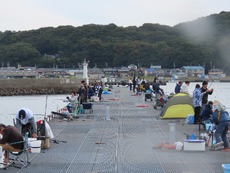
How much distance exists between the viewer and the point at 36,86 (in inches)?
3858

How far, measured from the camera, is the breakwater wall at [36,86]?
9450cm

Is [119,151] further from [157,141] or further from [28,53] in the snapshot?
[28,53]

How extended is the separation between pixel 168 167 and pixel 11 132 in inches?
143

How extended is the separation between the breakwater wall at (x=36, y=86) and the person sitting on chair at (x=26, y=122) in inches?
3047

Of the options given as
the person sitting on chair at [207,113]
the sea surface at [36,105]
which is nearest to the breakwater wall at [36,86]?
the sea surface at [36,105]

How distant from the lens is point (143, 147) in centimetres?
1622

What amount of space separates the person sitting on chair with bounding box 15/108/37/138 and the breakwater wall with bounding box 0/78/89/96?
7738 cm

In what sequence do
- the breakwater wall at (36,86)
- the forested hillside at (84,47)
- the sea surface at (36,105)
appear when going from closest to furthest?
the sea surface at (36,105) → the breakwater wall at (36,86) → the forested hillside at (84,47)

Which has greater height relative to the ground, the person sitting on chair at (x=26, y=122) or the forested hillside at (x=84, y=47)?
the forested hillside at (x=84, y=47)

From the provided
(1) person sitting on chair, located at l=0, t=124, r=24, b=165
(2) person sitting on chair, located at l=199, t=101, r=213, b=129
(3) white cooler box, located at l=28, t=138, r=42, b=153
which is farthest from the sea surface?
(1) person sitting on chair, located at l=0, t=124, r=24, b=165

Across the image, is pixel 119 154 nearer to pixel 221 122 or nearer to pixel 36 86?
pixel 221 122

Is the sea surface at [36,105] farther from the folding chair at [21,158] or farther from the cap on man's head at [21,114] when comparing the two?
the folding chair at [21,158]

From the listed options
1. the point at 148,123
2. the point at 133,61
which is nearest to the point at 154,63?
the point at 133,61

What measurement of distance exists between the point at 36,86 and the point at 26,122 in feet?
274
